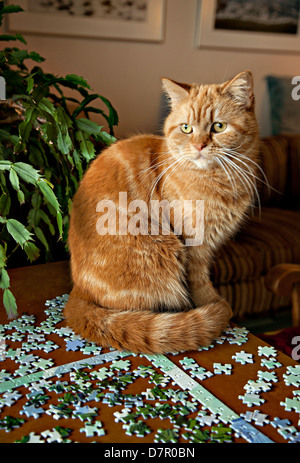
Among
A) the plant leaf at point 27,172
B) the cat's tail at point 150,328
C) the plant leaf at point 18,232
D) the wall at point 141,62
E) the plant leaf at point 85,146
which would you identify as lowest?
the cat's tail at point 150,328

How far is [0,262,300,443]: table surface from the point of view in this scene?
0.94 m

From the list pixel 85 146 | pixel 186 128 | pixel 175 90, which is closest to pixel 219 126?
pixel 186 128

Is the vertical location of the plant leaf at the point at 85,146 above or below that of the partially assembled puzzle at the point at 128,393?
above

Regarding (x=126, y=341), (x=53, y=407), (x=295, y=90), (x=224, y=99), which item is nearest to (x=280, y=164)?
(x=295, y=90)

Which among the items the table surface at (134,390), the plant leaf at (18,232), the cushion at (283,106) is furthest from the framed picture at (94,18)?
the table surface at (134,390)

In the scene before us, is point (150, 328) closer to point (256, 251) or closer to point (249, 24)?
point (256, 251)

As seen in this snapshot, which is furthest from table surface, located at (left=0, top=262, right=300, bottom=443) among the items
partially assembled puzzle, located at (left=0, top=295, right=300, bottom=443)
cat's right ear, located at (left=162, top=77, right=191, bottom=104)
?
cat's right ear, located at (left=162, top=77, right=191, bottom=104)

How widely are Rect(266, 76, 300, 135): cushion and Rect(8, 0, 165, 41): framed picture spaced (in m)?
1.08

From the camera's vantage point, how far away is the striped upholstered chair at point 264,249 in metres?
2.54

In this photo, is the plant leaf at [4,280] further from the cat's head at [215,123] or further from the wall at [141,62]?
the wall at [141,62]

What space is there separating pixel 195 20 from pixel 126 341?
2724 millimetres

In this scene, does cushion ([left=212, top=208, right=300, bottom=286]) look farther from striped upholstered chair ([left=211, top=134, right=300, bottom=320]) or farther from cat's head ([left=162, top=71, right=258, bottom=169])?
cat's head ([left=162, top=71, right=258, bottom=169])

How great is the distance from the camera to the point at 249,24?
3354 millimetres

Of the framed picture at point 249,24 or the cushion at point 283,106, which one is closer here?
the framed picture at point 249,24
